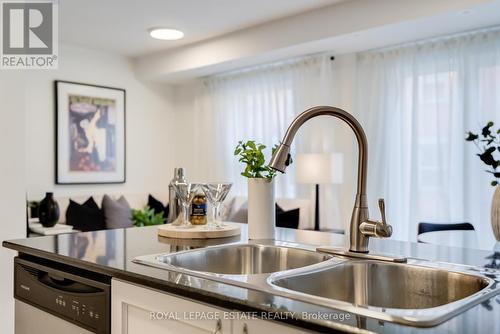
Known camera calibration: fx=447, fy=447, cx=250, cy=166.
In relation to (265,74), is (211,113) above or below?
below

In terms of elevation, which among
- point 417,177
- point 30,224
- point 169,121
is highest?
point 169,121

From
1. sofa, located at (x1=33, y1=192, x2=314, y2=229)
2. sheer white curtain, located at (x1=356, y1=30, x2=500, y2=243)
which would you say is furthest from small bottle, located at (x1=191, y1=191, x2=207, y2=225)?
sheer white curtain, located at (x1=356, y1=30, x2=500, y2=243)

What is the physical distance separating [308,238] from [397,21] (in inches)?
91.7

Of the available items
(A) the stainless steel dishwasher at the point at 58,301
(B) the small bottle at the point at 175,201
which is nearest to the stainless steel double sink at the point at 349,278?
(A) the stainless steel dishwasher at the point at 58,301

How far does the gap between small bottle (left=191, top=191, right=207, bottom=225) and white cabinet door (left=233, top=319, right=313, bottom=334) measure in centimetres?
95

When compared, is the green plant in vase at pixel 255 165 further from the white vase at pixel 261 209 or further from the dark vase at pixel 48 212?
the dark vase at pixel 48 212

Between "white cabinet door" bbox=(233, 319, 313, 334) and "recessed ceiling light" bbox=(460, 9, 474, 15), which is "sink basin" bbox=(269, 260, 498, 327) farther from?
"recessed ceiling light" bbox=(460, 9, 474, 15)

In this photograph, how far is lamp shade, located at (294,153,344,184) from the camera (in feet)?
13.1

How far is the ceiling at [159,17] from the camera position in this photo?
369 centimetres

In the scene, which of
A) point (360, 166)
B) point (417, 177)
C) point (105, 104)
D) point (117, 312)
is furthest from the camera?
point (105, 104)

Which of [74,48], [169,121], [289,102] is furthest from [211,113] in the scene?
[74,48]

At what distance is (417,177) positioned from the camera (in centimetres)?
399

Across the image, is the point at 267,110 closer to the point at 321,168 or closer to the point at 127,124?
the point at 321,168

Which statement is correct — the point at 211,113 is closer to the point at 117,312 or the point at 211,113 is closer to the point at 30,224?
the point at 30,224
